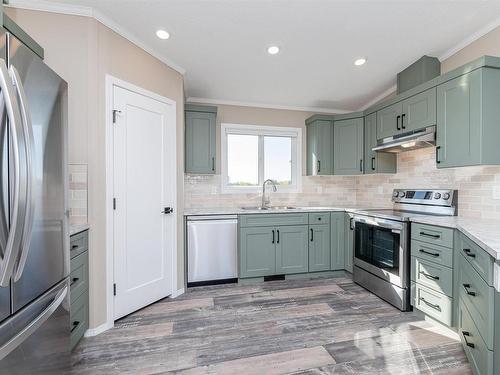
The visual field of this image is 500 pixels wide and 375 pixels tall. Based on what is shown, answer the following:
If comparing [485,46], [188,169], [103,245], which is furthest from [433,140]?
[103,245]

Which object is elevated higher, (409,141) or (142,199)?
(409,141)

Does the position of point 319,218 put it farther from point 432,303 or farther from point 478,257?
point 478,257

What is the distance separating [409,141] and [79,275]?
3206 mm

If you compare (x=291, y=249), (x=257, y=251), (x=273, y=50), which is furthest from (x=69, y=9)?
(x=291, y=249)

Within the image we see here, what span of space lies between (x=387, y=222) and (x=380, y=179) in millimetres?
1226

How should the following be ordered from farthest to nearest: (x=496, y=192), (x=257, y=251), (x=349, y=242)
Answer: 1. (x=349, y=242)
2. (x=257, y=251)
3. (x=496, y=192)

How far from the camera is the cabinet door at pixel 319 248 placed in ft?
10.3

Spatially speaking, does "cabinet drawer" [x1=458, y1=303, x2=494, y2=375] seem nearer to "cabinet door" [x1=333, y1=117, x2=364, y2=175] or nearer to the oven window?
the oven window

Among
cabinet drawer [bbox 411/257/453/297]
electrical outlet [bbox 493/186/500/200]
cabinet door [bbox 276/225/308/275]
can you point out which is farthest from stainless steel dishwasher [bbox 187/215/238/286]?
electrical outlet [bbox 493/186/500/200]

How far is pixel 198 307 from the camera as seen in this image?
Result: 2379mm

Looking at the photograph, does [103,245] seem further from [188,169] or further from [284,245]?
[284,245]

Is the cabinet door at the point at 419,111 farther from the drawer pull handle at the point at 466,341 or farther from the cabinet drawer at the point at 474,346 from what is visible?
the drawer pull handle at the point at 466,341

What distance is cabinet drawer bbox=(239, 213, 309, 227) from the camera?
2.94m

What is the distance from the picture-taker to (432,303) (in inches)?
80.1
